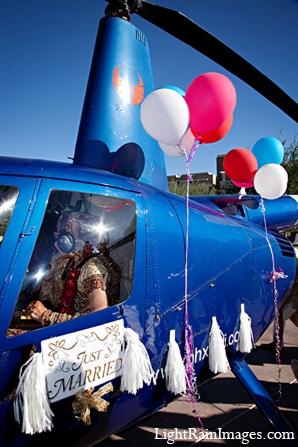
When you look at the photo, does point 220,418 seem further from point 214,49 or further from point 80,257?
point 214,49

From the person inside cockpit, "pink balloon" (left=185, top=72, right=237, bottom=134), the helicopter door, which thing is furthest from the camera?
"pink balloon" (left=185, top=72, right=237, bottom=134)

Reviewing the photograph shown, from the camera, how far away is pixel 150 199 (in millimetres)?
1832

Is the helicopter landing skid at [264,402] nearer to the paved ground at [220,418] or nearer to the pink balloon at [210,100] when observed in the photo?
the paved ground at [220,418]

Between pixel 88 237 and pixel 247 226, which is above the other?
pixel 247 226

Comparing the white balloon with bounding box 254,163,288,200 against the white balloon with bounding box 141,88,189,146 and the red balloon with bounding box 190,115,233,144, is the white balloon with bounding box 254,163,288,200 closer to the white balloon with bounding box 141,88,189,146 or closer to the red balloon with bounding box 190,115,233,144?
the red balloon with bounding box 190,115,233,144

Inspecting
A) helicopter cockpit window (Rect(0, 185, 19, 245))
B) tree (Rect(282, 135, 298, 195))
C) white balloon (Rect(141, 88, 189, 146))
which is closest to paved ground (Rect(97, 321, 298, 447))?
helicopter cockpit window (Rect(0, 185, 19, 245))

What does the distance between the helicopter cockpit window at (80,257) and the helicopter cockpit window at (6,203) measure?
17 cm

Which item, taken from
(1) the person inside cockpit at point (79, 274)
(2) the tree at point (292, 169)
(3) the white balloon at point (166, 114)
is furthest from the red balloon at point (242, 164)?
(2) the tree at point (292, 169)

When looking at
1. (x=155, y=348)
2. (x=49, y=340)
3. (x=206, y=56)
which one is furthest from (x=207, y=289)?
(x=206, y=56)

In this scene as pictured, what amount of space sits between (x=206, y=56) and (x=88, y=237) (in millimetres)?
3702

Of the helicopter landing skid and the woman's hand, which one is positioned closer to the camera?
the woman's hand

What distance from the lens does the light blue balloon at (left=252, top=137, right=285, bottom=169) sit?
11.4 ft

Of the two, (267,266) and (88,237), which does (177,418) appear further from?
(88,237)

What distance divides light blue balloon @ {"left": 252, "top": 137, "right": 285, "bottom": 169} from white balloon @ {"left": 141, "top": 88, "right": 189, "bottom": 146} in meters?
1.71
